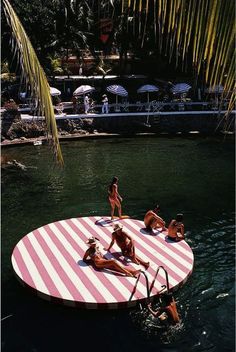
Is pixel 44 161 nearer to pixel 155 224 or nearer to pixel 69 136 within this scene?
pixel 69 136

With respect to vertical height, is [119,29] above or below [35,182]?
above

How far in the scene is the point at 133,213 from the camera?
17188 mm

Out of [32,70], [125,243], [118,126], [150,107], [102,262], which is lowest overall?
[102,262]

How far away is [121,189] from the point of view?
20.1 meters

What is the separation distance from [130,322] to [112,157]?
1624 centimetres

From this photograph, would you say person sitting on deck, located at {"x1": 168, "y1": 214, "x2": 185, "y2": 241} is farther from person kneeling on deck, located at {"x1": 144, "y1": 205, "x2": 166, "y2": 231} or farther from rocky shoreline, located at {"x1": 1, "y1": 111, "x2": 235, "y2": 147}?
rocky shoreline, located at {"x1": 1, "y1": 111, "x2": 235, "y2": 147}

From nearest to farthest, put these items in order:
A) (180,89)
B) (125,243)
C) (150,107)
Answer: (125,243)
(150,107)
(180,89)

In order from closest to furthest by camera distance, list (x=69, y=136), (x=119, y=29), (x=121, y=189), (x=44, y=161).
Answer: (x=121, y=189) → (x=44, y=161) → (x=69, y=136) → (x=119, y=29)

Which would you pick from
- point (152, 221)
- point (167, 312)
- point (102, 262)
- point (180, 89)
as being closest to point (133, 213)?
point (152, 221)

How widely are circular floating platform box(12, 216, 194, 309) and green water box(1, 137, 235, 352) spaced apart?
1.52 ft

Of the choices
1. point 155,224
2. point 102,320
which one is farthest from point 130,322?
point 155,224

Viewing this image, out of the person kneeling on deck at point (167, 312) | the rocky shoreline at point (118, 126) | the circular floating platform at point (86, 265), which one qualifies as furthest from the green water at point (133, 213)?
the rocky shoreline at point (118, 126)

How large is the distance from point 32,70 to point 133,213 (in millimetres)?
13033

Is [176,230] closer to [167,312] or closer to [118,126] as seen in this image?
[167,312]
